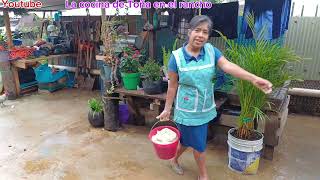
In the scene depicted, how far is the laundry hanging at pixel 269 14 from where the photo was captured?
144 inches

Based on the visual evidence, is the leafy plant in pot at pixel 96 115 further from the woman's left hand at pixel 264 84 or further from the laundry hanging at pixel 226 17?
the woman's left hand at pixel 264 84

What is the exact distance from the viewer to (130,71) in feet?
13.2

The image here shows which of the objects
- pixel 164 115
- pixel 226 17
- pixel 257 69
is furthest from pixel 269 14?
pixel 164 115

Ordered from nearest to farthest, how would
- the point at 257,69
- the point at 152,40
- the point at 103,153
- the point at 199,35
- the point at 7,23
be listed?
1. the point at 199,35
2. the point at 257,69
3. the point at 103,153
4. the point at 152,40
5. the point at 7,23

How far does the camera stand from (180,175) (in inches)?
118

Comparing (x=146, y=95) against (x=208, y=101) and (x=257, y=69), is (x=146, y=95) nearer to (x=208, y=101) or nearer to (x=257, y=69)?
(x=208, y=101)

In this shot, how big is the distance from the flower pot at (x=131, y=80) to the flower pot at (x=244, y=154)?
62.9 inches

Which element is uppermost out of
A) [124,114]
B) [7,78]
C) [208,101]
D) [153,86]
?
[208,101]

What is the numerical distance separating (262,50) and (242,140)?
0.93m

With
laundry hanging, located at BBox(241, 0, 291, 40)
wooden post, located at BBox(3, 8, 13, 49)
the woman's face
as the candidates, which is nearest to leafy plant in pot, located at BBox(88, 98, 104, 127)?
the woman's face

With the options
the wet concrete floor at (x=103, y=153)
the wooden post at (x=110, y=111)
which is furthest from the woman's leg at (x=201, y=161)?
the wooden post at (x=110, y=111)

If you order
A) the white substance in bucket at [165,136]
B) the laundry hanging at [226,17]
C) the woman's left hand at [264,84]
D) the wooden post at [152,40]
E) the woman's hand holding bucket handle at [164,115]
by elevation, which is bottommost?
the white substance in bucket at [165,136]

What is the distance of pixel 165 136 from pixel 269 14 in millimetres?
2334

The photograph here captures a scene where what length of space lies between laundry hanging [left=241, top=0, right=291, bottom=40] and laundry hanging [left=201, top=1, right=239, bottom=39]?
0.90ft
